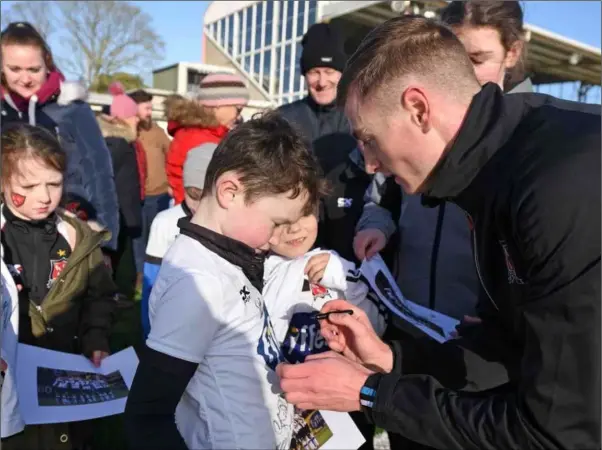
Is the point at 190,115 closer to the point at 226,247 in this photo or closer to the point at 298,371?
the point at 226,247

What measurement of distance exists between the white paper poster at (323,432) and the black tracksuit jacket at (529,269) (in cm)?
73

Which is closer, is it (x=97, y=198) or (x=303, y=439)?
(x=303, y=439)

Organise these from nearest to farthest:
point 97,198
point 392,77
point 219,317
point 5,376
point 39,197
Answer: point 392,77 < point 219,317 < point 5,376 < point 39,197 < point 97,198

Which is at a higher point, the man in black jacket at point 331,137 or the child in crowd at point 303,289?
the man in black jacket at point 331,137

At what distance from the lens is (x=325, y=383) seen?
5.07ft

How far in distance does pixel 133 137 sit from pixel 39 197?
3.81 m

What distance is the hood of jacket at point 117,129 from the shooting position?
605 centimetres

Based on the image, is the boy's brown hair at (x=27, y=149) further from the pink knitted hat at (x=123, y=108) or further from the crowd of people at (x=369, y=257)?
the pink knitted hat at (x=123, y=108)

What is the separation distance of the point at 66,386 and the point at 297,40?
5.76 m

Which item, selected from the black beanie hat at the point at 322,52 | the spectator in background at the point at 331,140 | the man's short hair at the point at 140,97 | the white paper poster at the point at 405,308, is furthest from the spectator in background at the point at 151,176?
the white paper poster at the point at 405,308

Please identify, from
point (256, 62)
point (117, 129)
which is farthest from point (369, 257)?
point (256, 62)

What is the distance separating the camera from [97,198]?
3.61m

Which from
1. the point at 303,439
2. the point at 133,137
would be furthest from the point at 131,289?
the point at 303,439

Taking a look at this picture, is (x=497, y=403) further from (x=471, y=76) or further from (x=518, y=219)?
(x=471, y=76)
